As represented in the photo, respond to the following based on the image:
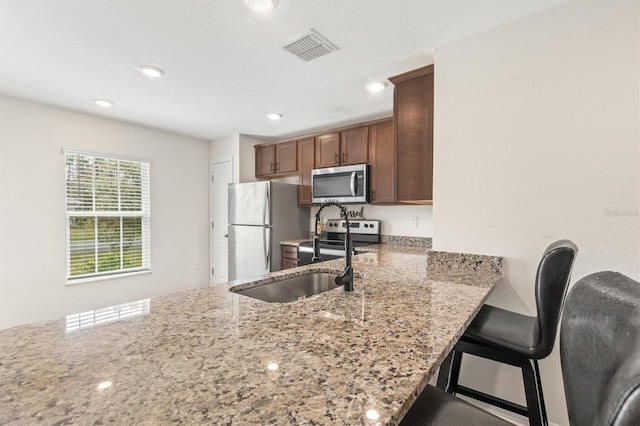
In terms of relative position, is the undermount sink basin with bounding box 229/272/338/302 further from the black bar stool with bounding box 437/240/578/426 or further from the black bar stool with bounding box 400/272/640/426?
the black bar stool with bounding box 400/272/640/426

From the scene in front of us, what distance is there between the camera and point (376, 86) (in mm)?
2521

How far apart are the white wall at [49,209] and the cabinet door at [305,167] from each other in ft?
5.98

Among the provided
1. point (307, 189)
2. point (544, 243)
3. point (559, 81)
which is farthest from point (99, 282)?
point (559, 81)

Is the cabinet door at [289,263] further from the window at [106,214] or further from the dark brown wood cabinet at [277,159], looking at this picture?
the window at [106,214]

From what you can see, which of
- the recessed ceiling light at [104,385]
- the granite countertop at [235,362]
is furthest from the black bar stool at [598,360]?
the recessed ceiling light at [104,385]

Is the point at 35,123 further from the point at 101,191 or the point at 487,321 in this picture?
the point at 487,321

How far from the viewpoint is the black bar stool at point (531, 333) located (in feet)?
3.51

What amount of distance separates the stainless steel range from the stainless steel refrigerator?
404mm

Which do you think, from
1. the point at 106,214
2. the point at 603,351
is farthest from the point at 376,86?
the point at 106,214

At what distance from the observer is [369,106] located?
304 cm

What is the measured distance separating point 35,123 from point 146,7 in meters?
2.42

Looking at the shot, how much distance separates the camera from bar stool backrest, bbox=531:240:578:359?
105 centimetres

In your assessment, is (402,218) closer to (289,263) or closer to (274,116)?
(289,263)

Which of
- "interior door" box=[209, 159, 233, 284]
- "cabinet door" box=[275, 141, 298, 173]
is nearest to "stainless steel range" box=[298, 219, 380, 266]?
"cabinet door" box=[275, 141, 298, 173]
